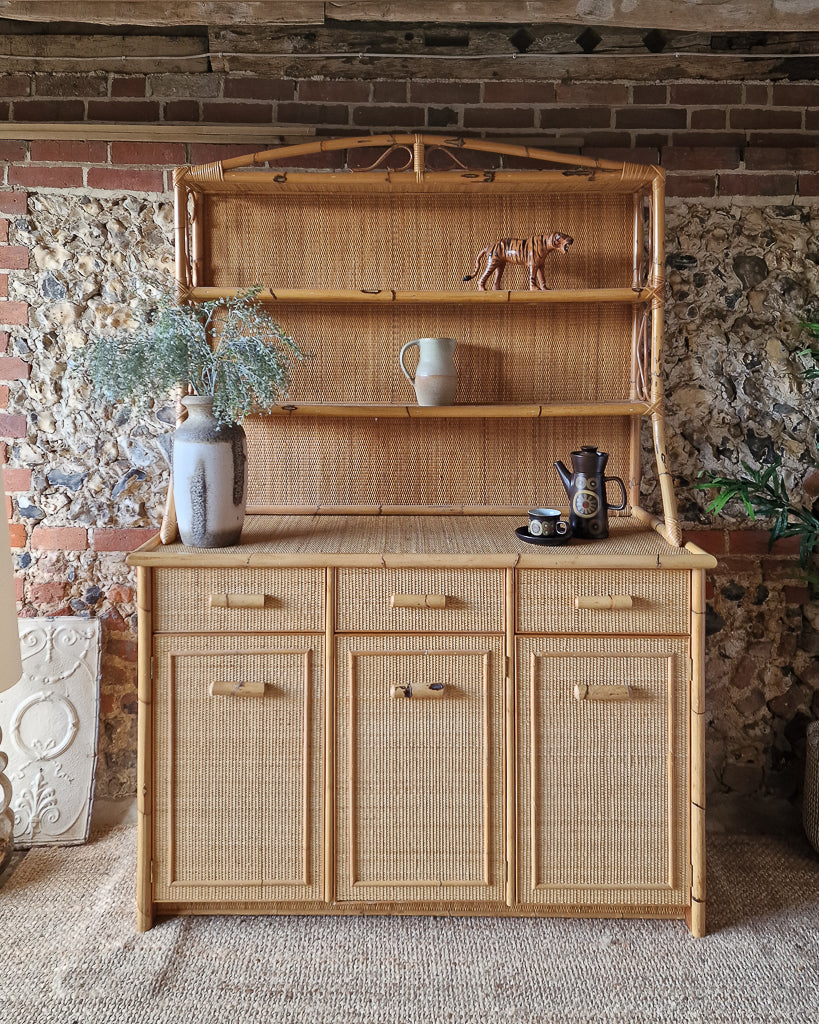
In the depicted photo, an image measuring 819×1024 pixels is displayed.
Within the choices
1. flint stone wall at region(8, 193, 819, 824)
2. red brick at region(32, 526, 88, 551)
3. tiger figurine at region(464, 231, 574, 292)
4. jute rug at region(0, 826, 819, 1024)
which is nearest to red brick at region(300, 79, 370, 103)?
flint stone wall at region(8, 193, 819, 824)

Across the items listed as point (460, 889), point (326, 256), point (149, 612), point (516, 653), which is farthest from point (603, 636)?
point (326, 256)

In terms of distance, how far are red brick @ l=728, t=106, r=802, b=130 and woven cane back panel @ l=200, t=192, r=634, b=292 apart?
453 millimetres

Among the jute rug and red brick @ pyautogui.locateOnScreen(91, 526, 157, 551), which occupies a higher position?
red brick @ pyautogui.locateOnScreen(91, 526, 157, 551)

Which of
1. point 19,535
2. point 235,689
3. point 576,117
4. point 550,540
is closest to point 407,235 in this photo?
point 576,117

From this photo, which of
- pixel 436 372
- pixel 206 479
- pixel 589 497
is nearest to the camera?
pixel 206 479

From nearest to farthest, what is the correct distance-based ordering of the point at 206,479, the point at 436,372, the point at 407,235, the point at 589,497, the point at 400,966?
the point at 400,966
the point at 206,479
the point at 589,497
the point at 436,372
the point at 407,235

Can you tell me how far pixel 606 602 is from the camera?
5.91 feet

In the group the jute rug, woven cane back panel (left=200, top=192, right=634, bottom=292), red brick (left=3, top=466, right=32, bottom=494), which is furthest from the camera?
red brick (left=3, top=466, right=32, bottom=494)

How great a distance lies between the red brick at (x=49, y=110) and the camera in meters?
2.28

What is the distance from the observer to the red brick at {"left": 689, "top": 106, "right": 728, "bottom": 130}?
2279 mm

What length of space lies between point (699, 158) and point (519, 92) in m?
0.58

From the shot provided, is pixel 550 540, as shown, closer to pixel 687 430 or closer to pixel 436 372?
pixel 436 372

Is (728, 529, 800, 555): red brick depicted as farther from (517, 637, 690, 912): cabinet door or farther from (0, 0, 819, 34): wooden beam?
(0, 0, 819, 34): wooden beam

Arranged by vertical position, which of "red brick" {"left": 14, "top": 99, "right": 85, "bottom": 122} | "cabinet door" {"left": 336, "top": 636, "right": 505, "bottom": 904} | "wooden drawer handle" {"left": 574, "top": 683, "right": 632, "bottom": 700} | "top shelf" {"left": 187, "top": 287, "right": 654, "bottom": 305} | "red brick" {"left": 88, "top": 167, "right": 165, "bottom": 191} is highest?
"red brick" {"left": 14, "top": 99, "right": 85, "bottom": 122}
